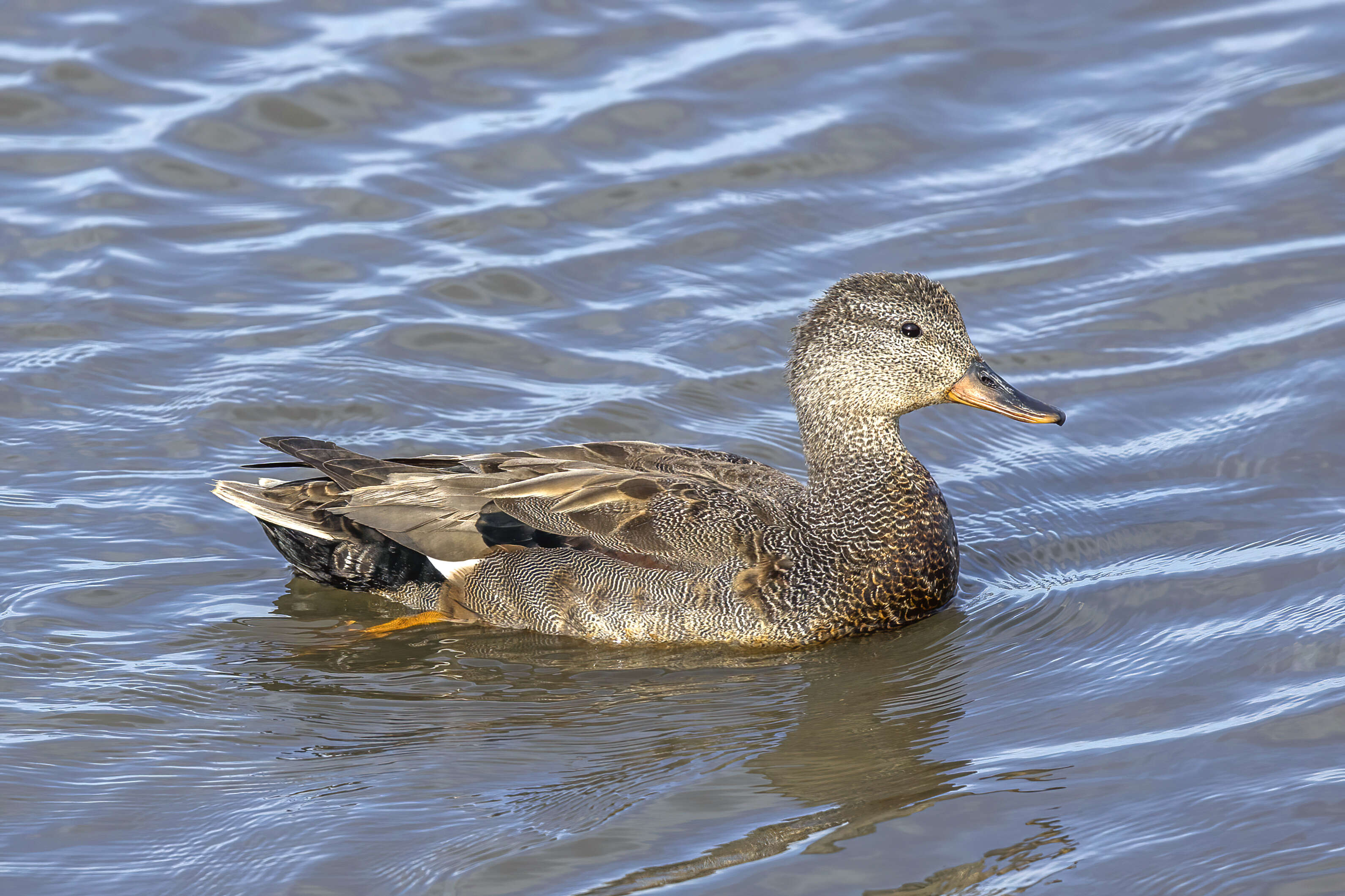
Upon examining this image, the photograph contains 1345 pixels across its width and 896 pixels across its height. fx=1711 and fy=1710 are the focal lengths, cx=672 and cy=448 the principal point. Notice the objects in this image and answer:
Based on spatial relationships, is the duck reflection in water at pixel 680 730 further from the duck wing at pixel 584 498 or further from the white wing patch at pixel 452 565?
the duck wing at pixel 584 498

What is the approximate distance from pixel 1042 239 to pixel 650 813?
6.07m

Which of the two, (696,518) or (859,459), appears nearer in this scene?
(696,518)

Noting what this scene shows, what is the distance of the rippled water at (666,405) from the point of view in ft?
19.3

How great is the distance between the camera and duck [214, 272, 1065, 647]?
23.9ft

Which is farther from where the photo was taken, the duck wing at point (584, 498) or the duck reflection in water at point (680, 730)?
the duck wing at point (584, 498)

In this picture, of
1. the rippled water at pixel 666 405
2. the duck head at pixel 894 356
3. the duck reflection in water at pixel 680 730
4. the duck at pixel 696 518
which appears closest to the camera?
the duck reflection in water at pixel 680 730

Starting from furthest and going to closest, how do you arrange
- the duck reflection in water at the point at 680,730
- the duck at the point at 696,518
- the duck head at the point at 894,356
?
the duck head at the point at 894,356 → the duck at the point at 696,518 → the duck reflection in water at the point at 680,730

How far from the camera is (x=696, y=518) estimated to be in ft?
24.1

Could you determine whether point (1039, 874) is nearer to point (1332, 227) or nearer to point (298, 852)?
point (298, 852)

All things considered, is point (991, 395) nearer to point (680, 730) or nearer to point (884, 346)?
point (884, 346)

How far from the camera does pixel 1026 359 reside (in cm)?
980

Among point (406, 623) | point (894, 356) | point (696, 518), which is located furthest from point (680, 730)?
point (894, 356)

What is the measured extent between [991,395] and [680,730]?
7.33ft

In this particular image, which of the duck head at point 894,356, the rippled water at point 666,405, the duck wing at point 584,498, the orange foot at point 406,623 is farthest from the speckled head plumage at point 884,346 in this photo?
the orange foot at point 406,623
